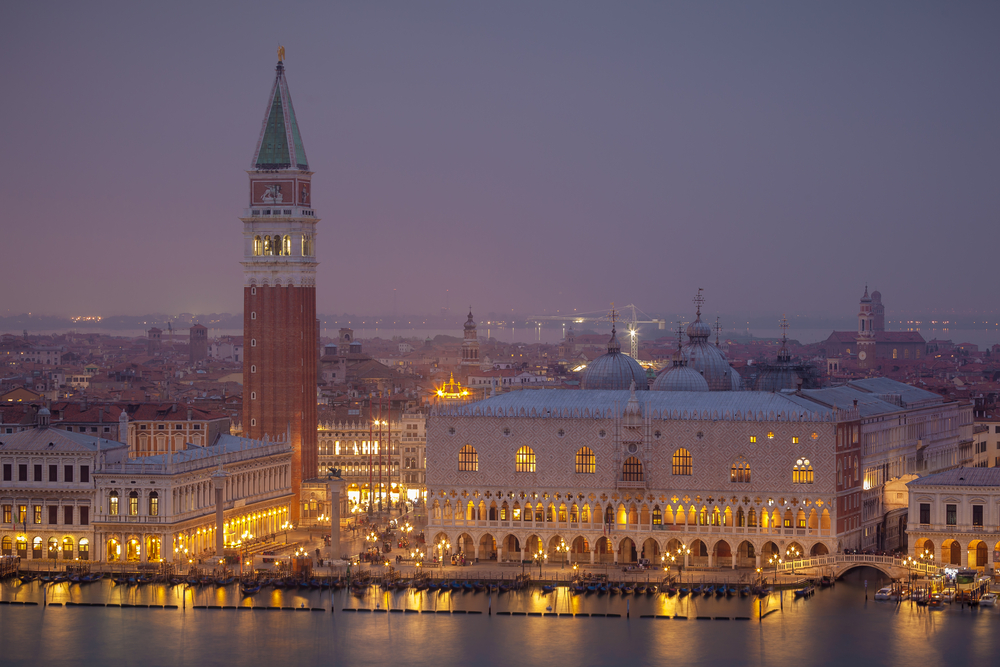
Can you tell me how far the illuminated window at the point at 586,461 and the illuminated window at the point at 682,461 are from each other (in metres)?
4.68

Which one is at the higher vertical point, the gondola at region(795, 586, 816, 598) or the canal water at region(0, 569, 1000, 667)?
the gondola at region(795, 586, 816, 598)

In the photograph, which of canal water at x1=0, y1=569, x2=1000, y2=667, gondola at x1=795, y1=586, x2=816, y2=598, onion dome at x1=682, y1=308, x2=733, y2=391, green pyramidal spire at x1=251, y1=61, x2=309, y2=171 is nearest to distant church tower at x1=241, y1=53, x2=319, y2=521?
green pyramidal spire at x1=251, y1=61, x2=309, y2=171

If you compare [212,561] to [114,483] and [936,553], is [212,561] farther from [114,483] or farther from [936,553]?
[936,553]

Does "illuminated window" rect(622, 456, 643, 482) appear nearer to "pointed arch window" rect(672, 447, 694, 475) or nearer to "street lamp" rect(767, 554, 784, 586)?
"pointed arch window" rect(672, 447, 694, 475)

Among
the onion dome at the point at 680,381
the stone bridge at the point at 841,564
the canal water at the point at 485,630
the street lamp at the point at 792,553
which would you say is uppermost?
the onion dome at the point at 680,381

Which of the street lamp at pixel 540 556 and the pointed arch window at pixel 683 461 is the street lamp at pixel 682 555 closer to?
the pointed arch window at pixel 683 461

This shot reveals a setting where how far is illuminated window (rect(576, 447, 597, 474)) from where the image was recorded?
100 metres

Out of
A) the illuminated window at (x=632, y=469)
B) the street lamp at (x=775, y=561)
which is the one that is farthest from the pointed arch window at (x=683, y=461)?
the street lamp at (x=775, y=561)

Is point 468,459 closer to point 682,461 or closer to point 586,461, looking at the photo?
point 586,461

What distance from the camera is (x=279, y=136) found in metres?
119

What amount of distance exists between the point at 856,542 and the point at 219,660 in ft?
128

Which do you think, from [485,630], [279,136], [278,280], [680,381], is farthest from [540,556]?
[279,136]

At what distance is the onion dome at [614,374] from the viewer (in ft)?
366

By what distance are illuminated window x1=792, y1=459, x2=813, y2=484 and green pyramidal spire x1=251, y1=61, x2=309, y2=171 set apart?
41.3 metres
